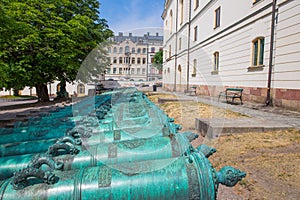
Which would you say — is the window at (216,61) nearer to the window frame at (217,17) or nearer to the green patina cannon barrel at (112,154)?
the window frame at (217,17)

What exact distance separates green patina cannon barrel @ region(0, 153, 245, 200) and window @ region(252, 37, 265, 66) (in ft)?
32.5

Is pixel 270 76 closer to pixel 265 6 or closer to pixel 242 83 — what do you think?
pixel 242 83

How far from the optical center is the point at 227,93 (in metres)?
12.0

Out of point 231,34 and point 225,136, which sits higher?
point 231,34

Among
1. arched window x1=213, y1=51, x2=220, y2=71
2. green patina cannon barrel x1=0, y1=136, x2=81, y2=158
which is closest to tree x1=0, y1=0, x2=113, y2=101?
arched window x1=213, y1=51, x2=220, y2=71

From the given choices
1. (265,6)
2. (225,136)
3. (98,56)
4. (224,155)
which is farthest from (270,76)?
(98,56)

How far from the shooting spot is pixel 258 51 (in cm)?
976

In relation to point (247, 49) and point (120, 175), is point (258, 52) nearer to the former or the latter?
point (247, 49)

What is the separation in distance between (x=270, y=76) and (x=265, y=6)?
3.45 metres

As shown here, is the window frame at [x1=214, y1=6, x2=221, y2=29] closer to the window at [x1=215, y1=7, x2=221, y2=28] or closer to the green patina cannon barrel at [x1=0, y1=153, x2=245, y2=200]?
the window at [x1=215, y1=7, x2=221, y2=28]

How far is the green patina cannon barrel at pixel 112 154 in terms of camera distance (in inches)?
74.2

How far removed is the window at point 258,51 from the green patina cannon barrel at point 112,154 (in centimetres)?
950

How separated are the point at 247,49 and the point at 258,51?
3.12 feet

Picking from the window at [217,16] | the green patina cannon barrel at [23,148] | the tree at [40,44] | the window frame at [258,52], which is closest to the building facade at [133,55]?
the tree at [40,44]
